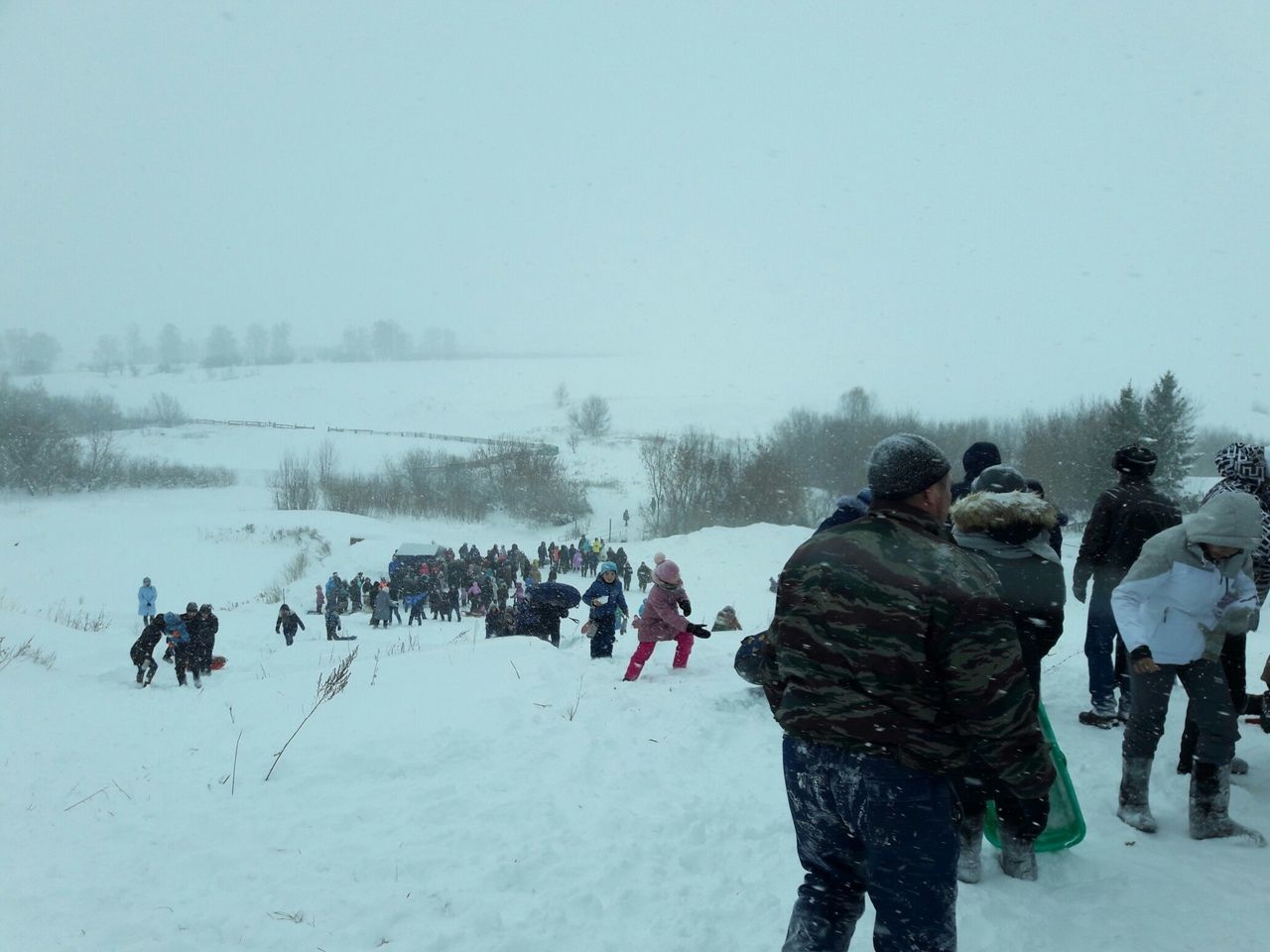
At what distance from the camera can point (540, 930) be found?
9.95 ft

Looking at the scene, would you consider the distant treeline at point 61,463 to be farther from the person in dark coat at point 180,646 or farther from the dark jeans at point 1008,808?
the dark jeans at point 1008,808

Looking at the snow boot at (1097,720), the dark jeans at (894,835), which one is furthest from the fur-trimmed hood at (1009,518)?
the snow boot at (1097,720)

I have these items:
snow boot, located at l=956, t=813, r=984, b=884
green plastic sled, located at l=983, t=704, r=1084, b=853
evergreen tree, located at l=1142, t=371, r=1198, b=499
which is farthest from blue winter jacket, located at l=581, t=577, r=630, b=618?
evergreen tree, located at l=1142, t=371, r=1198, b=499

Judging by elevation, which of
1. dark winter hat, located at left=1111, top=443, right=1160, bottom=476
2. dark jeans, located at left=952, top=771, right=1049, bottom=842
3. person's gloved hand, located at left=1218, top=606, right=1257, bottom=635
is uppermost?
dark winter hat, located at left=1111, top=443, right=1160, bottom=476

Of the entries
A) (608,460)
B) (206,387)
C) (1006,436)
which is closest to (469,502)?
(608,460)

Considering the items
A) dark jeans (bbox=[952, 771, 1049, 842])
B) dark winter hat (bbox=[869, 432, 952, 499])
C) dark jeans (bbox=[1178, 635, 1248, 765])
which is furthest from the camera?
dark jeans (bbox=[1178, 635, 1248, 765])

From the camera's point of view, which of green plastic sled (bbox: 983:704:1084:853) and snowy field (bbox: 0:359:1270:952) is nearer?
snowy field (bbox: 0:359:1270:952)

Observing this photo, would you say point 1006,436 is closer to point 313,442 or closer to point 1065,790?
point 1065,790

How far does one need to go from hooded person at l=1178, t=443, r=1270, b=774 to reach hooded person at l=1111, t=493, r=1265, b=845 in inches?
19.5

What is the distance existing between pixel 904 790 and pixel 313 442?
8026 centimetres

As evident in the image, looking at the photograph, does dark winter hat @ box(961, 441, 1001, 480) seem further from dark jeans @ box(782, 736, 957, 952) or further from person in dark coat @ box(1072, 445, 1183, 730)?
dark jeans @ box(782, 736, 957, 952)

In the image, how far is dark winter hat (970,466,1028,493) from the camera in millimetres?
3285

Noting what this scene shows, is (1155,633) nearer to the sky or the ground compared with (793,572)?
nearer to the ground

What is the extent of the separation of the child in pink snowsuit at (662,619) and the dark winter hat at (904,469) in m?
4.75
